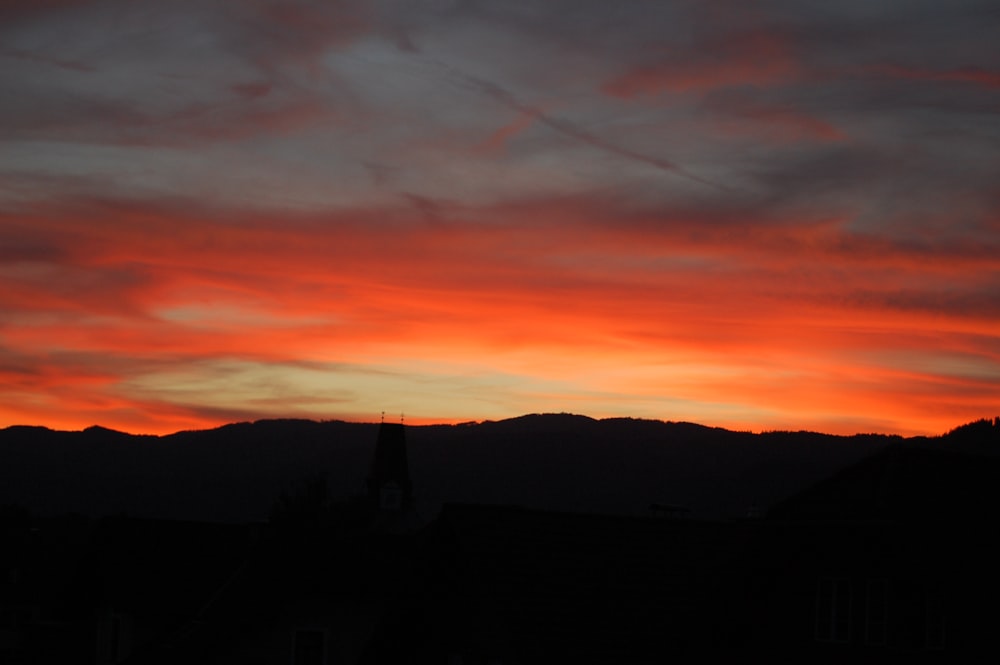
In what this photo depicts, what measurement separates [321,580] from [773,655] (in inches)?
506

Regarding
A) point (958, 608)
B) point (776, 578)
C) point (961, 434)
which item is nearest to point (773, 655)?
point (776, 578)

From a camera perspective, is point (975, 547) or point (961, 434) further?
point (961, 434)

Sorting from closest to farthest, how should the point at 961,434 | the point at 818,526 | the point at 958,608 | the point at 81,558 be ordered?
the point at 958,608, the point at 818,526, the point at 81,558, the point at 961,434

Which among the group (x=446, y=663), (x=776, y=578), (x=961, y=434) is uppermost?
(x=961, y=434)

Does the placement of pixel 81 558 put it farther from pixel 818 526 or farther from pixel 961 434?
pixel 961 434

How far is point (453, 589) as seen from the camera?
1371 inches

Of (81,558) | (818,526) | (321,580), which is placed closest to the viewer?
→ (818,526)

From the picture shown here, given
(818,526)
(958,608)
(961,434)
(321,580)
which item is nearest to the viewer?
(958,608)

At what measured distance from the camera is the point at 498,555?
115 feet

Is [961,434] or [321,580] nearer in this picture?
[321,580]

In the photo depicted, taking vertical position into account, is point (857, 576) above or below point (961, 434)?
below

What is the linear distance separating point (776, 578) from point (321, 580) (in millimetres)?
12879

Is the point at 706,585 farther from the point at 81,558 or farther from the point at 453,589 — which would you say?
the point at 81,558

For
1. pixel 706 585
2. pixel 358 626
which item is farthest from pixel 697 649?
pixel 358 626
